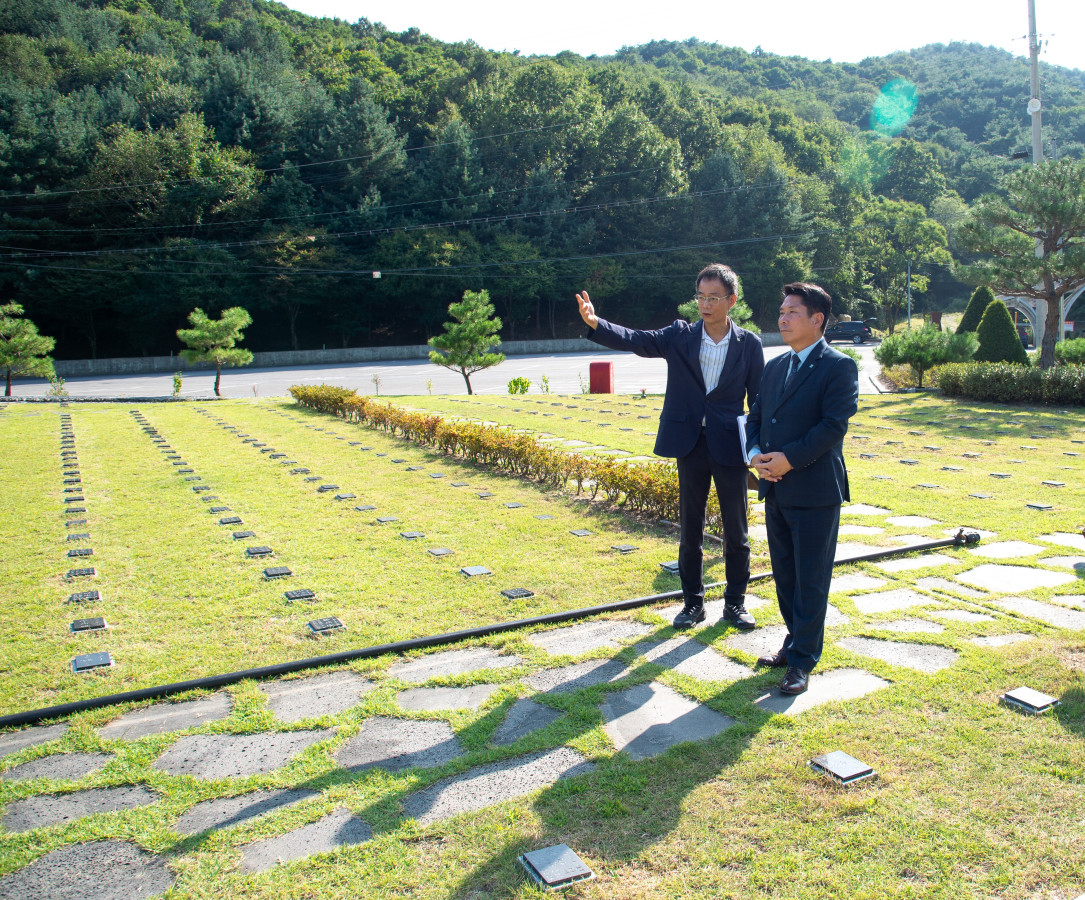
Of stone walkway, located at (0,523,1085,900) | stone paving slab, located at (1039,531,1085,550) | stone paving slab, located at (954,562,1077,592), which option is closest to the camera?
stone walkway, located at (0,523,1085,900)

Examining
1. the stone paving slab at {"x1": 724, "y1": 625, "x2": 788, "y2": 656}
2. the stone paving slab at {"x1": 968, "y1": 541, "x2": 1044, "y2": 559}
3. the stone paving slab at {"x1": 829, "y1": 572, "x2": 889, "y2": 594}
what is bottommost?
the stone paving slab at {"x1": 724, "y1": 625, "x2": 788, "y2": 656}

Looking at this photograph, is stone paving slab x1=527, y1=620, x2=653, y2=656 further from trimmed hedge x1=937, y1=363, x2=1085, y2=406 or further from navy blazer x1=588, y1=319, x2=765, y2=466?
trimmed hedge x1=937, y1=363, x2=1085, y2=406

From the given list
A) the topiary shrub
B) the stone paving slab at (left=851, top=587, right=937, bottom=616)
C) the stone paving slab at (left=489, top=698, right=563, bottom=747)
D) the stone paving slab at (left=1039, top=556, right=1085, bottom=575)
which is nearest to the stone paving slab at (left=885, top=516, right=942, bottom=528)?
the stone paving slab at (left=1039, top=556, right=1085, bottom=575)

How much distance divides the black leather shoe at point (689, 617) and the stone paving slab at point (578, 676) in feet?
1.69

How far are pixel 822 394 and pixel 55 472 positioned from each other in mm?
8380

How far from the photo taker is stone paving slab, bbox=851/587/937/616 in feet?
12.9

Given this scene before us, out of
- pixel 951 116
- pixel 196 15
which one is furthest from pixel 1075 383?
pixel 951 116

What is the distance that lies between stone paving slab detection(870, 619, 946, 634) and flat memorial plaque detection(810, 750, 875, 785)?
1278 millimetres

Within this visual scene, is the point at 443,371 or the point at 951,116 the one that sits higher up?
the point at 951,116

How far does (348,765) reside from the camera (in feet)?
8.53

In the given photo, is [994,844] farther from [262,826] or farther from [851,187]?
[851,187]

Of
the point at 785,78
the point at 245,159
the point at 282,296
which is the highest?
the point at 785,78

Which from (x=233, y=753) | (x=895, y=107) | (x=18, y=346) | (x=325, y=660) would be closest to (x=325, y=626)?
(x=325, y=660)

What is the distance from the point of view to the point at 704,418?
146 inches
